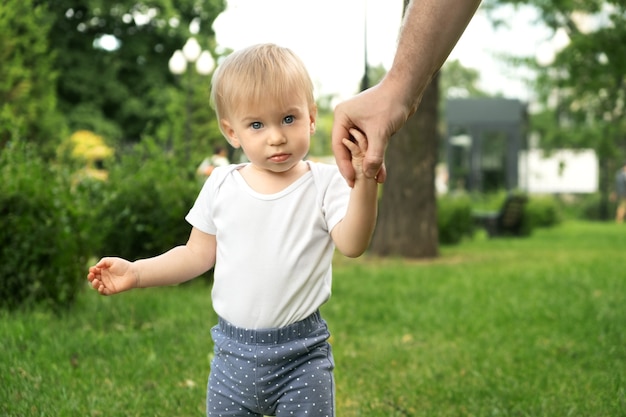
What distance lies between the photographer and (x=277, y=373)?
2.51m

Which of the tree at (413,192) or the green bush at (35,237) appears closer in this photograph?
Result: the green bush at (35,237)

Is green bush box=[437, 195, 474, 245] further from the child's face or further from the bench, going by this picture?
the child's face

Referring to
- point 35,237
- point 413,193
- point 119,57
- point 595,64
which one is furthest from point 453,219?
point 119,57

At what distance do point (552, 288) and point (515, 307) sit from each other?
1.52m

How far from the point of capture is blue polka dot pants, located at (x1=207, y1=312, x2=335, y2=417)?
8.20 ft

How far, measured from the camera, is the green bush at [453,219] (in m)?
16.7

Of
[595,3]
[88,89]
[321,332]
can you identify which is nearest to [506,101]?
[595,3]

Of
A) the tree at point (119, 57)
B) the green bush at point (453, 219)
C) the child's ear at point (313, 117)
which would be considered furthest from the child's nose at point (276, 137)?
the tree at point (119, 57)

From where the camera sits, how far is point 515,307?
732 centimetres

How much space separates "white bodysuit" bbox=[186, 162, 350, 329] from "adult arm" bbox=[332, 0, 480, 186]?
30cm

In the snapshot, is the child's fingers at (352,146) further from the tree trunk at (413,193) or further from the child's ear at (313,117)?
the tree trunk at (413,193)

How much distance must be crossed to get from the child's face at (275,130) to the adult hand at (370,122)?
30 cm

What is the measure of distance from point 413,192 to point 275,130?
34.1ft

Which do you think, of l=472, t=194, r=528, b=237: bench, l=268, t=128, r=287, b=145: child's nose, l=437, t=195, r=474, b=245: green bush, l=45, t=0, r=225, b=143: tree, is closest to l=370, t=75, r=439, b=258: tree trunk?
l=437, t=195, r=474, b=245: green bush
